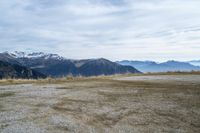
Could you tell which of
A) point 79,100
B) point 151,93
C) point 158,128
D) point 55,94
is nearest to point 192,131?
point 158,128

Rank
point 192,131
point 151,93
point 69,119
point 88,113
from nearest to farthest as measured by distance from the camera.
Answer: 1. point 192,131
2. point 69,119
3. point 88,113
4. point 151,93

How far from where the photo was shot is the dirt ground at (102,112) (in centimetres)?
1452

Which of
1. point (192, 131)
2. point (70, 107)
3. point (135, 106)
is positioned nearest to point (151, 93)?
Result: point (135, 106)

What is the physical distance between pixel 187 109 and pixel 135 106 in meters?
2.81

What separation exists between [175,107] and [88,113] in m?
4.71

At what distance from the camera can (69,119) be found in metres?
16.1

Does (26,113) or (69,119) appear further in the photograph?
(26,113)

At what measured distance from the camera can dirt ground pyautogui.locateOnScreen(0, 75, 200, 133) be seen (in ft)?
47.6

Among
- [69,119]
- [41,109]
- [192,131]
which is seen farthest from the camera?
[41,109]

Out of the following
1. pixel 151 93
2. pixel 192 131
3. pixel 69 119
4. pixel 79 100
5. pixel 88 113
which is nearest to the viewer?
pixel 192 131

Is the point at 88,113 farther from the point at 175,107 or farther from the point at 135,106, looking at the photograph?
the point at 175,107

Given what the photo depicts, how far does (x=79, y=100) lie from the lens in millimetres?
21812

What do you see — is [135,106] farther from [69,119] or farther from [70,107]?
[69,119]

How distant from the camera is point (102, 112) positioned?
58.3 ft
